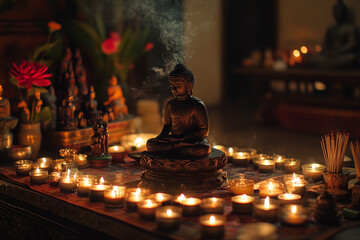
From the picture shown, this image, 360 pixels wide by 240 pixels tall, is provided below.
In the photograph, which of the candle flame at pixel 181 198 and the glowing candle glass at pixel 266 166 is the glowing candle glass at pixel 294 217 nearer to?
the candle flame at pixel 181 198

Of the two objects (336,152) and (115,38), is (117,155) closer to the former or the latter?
(336,152)

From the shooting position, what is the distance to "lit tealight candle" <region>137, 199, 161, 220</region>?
7.51 ft

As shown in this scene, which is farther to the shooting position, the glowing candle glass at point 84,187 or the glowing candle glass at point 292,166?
the glowing candle glass at point 292,166

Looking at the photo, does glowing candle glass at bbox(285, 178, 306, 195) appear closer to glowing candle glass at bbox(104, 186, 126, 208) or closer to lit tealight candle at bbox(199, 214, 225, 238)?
lit tealight candle at bbox(199, 214, 225, 238)

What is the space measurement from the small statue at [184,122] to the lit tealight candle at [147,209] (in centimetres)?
42

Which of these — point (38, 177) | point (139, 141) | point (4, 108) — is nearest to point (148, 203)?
point (38, 177)

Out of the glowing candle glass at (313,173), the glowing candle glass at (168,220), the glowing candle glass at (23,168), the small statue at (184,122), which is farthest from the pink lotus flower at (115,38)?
the glowing candle glass at (168,220)

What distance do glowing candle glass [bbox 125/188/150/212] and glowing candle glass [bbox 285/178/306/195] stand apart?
65cm

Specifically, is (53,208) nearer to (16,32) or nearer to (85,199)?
(85,199)

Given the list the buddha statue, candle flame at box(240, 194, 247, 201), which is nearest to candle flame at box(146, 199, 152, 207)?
candle flame at box(240, 194, 247, 201)

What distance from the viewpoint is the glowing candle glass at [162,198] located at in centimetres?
243

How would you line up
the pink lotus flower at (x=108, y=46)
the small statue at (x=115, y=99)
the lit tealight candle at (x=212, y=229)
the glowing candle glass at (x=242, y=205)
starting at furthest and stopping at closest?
the pink lotus flower at (x=108, y=46)
the small statue at (x=115, y=99)
the glowing candle glass at (x=242, y=205)
the lit tealight candle at (x=212, y=229)

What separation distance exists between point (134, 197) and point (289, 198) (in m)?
0.67

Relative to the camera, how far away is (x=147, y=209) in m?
2.29
